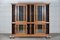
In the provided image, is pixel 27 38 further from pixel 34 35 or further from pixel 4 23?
pixel 4 23

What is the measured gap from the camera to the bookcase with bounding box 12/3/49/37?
7.69 m

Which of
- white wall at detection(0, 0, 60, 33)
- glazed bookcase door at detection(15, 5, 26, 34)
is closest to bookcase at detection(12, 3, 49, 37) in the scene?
glazed bookcase door at detection(15, 5, 26, 34)

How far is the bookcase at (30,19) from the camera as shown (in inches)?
303

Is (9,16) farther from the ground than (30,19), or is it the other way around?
(9,16)

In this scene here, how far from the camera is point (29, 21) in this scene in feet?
25.3

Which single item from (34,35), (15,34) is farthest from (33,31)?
(15,34)

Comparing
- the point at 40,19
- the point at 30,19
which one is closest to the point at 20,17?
the point at 30,19

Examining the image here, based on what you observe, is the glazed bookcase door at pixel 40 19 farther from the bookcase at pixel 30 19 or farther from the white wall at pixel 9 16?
the white wall at pixel 9 16

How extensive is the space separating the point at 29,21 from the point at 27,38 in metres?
0.57

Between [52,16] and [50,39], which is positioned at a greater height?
[52,16]

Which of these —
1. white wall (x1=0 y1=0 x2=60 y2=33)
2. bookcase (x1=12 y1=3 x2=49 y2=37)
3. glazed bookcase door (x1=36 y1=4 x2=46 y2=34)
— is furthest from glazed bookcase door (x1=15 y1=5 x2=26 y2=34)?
glazed bookcase door (x1=36 y1=4 x2=46 y2=34)

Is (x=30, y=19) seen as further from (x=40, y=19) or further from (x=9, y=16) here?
(x=9, y=16)

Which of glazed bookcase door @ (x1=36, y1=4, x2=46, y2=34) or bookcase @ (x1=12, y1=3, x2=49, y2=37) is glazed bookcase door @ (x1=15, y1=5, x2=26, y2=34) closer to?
bookcase @ (x1=12, y1=3, x2=49, y2=37)

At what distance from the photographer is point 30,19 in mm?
7711
